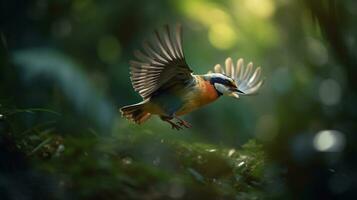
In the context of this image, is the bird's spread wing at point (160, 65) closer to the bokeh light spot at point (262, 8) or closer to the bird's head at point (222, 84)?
the bird's head at point (222, 84)

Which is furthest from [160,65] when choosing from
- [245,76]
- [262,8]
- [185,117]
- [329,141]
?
[262,8]

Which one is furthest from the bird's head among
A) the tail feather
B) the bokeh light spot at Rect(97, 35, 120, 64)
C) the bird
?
the bokeh light spot at Rect(97, 35, 120, 64)

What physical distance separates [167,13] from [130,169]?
6.88m

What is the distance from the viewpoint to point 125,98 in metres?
8.93

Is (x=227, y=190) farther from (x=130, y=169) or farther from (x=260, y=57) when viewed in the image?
(x=260, y=57)

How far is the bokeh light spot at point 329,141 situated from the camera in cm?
564

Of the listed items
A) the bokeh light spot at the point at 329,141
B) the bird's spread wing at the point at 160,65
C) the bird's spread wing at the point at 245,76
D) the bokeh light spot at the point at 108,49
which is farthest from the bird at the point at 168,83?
the bokeh light spot at the point at 108,49

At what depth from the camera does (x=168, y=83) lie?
3256mm

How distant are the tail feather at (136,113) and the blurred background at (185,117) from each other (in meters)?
0.15

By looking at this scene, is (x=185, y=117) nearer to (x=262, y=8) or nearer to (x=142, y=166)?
(x=262, y=8)

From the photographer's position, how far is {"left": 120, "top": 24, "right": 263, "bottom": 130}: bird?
310cm

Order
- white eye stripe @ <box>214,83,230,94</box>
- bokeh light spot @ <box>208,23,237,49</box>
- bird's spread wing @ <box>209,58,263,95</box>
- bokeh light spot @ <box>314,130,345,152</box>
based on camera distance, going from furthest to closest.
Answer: bokeh light spot @ <box>208,23,237,49</box> < bokeh light spot @ <box>314,130,345,152</box> < bird's spread wing @ <box>209,58,263,95</box> < white eye stripe @ <box>214,83,230,94</box>

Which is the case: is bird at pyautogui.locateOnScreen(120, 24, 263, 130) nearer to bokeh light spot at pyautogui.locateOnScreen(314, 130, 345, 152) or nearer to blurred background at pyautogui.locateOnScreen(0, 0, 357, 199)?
blurred background at pyautogui.locateOnScreen(0, 0, 357, 199)

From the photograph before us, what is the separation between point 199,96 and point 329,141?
9.10 feet
